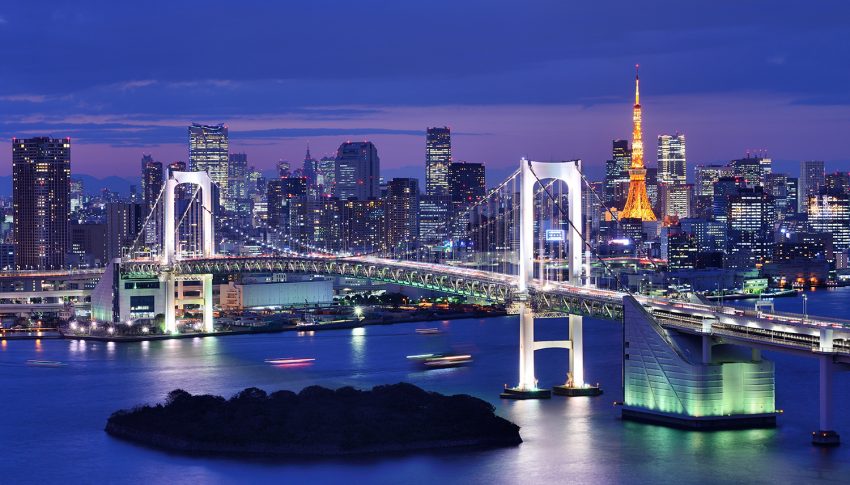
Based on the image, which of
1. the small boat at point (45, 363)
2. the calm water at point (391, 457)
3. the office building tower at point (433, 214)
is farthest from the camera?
the office building tower at point (433, 214)

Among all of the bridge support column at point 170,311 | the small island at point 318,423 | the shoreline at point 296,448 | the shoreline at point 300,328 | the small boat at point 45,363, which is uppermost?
the bridge support column at point 170,311

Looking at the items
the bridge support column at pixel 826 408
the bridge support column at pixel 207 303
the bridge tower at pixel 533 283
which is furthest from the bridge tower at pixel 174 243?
the bridge support column at pixel 826 408

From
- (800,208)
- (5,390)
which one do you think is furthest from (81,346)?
(800,208)

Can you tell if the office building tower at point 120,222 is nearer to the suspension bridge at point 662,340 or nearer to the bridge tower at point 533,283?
the suspension bridge at point 662,340

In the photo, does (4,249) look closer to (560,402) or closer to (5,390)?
(5,390)

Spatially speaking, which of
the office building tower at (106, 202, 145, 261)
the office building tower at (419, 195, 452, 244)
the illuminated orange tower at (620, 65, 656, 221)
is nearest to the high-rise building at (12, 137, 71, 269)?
the office building tower at (106, 202, 145, 261)

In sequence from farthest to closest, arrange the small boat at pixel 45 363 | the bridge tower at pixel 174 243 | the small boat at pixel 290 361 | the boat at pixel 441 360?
the bridge tower at pixel 174 243 → the small boat at pixel 45 363 → the small boat at pixel 290 361 → the boat at pixel 441 360
